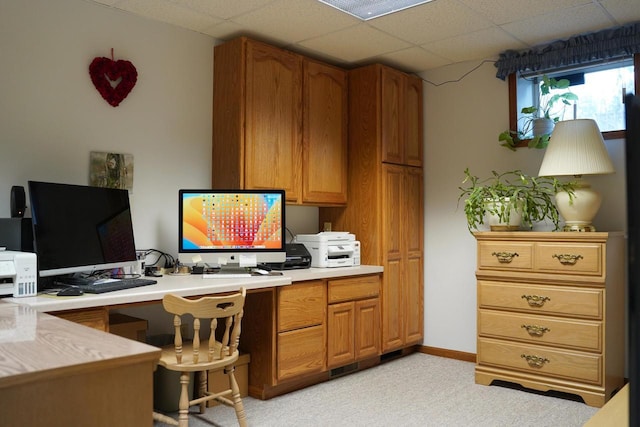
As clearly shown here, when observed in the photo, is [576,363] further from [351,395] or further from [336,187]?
[336,187]

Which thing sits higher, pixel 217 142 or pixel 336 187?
pixel 217 142

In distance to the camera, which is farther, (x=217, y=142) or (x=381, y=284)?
(x=381, y=284)

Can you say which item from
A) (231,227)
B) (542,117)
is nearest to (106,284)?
(231,227)

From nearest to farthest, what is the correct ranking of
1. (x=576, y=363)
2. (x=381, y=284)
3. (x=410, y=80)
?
1. (x=576, y=363)
2. (x=381, y=284)
3. (x=410, y=80)

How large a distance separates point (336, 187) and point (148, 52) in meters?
1.69

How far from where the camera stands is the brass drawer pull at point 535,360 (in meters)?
3.38

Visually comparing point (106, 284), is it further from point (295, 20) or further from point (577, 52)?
point (577, 52)

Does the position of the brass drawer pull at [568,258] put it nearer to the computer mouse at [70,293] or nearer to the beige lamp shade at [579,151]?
the beige lamp shade at [579,151]

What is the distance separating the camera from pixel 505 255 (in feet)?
11.7

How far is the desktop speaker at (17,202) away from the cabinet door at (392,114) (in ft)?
8.20

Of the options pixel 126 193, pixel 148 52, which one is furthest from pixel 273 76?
pixel 126 193

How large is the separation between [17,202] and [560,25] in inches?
134

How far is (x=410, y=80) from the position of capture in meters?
4.47

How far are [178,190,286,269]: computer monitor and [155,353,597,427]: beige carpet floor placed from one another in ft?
2.93
